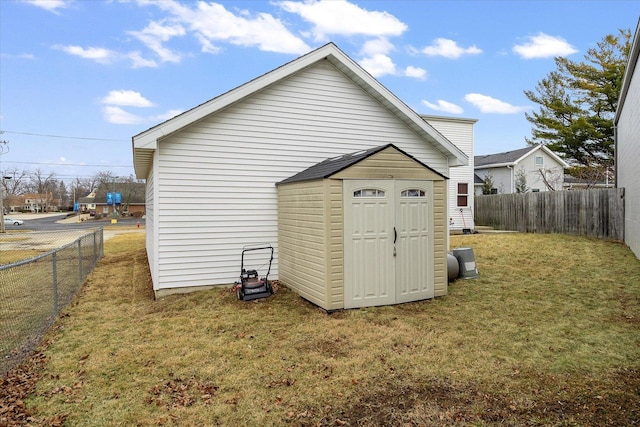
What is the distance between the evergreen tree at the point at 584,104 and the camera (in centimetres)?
2520

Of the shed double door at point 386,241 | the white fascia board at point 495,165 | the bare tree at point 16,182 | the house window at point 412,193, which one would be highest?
the bare tree at point 16,182

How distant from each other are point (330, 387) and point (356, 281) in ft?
9.30

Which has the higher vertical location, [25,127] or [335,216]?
[25,127]

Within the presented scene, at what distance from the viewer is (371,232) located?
6.82 meters

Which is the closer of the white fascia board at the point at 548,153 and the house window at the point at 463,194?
the house window at the point at 463,194

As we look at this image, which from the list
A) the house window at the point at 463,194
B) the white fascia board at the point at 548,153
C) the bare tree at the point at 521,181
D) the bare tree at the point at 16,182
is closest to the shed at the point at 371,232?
the house window at the point at 463,194

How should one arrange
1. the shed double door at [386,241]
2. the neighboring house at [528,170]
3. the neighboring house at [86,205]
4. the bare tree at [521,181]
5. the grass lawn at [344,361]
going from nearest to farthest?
the grass lawn at [344,361]
the shed double door at [386,241]
the bare tree at [521,181]
the neighboring house at [528,170]
the neighboring house at [86,205]

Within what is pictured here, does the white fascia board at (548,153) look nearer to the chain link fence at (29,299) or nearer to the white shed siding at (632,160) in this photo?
the white shed siding at (632,160)

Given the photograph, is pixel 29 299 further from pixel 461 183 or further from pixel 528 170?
pixel 528 170

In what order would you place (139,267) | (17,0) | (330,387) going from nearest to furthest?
(330,387)
(17,0)
(139,267)

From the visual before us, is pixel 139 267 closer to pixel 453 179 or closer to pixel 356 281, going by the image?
pixel 356 281

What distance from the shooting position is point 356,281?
6723 mm

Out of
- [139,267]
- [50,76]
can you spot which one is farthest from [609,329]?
[50,76]

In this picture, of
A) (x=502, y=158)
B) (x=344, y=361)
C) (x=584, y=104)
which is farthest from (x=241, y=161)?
(x=584, y=104)
